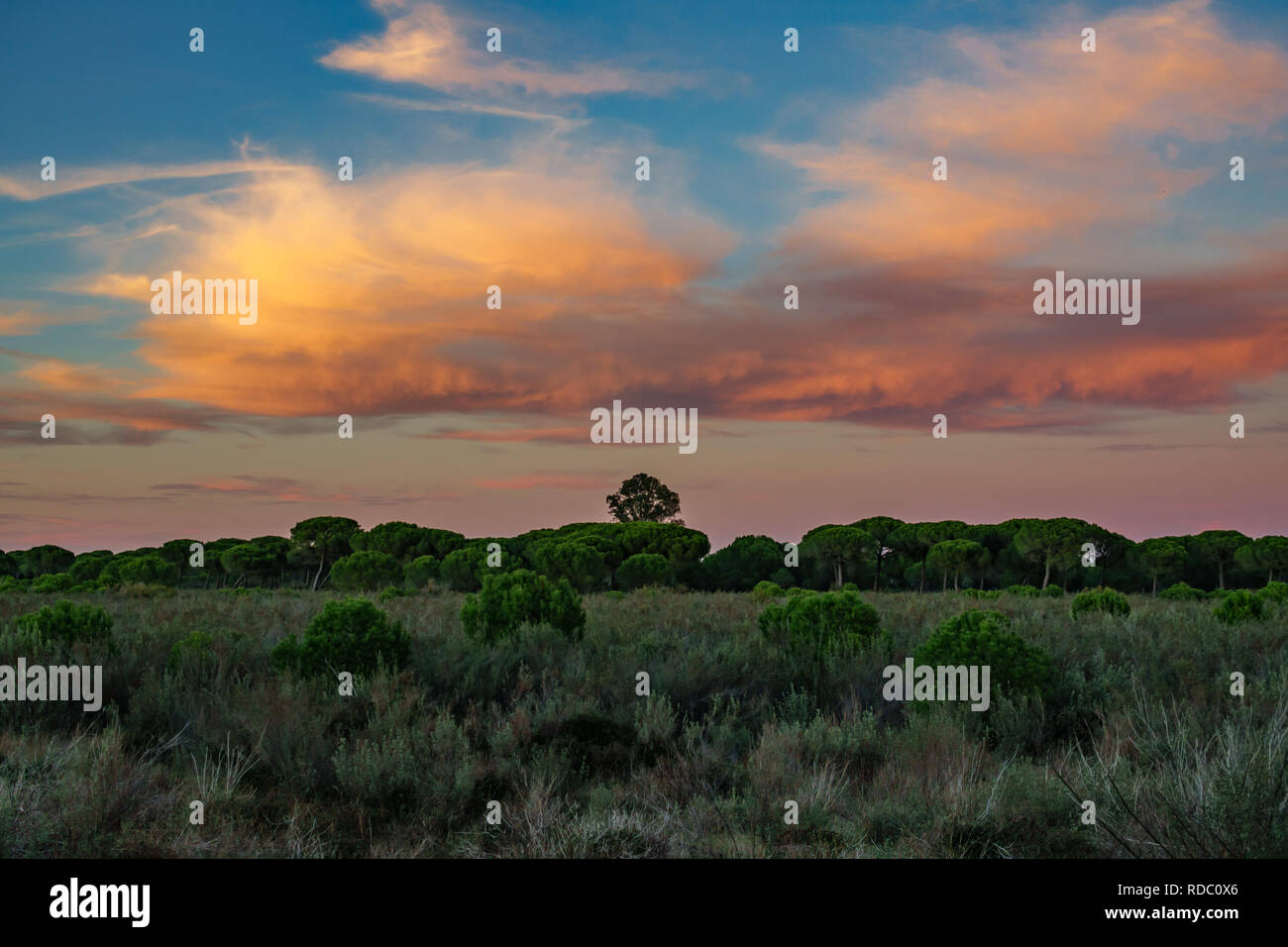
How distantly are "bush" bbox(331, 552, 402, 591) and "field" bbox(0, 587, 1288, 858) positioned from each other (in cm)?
2199

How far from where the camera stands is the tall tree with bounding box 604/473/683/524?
60.0m

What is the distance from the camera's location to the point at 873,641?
456 inches

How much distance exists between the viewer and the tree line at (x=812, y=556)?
42656mm

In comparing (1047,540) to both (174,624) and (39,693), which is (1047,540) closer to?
(174,624)

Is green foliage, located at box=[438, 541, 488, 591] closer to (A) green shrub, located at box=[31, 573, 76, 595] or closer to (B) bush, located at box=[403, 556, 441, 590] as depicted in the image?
(B) bush, located at box=[403, 556, 441, 590]

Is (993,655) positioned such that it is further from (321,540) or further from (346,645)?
(321,540)

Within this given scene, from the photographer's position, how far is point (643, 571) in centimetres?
4028

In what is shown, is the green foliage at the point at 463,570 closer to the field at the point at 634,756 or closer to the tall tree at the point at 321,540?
the tall tree at the point at 321,540

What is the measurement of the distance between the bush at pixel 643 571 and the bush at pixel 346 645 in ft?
98.4

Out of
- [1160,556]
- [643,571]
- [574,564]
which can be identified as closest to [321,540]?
[574,564]

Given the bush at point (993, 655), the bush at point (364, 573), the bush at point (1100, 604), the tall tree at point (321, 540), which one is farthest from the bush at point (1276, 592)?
the tall tree at point (321, 540)

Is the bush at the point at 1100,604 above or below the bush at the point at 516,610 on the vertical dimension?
below
